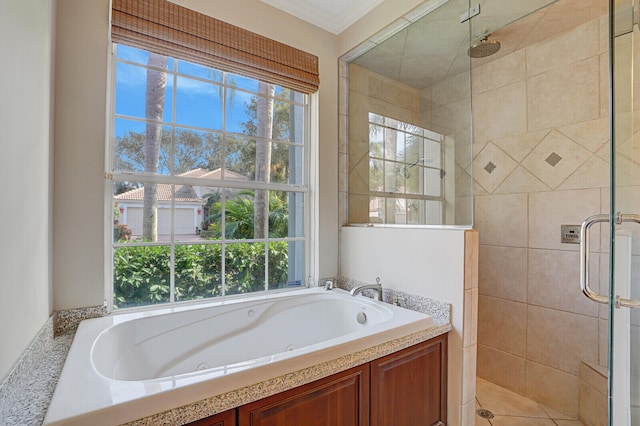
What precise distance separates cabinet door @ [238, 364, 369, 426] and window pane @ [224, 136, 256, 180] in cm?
145

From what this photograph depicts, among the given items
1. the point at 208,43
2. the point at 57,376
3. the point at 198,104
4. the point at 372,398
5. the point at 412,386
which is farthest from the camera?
the point at 198,104

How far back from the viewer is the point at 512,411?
6.64 feet

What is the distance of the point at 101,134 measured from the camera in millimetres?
1622

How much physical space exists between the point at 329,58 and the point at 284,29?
1.44 ft

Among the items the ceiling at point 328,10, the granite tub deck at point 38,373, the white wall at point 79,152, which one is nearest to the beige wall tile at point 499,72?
the ceiling at point 328,10

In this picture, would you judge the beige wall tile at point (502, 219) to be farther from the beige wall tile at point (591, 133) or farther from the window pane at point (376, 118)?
the window pane at point (376, 118)

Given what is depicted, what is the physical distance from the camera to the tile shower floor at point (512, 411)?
1903mm

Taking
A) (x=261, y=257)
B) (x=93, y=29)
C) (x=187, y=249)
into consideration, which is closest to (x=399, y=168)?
(x=261, y=257)

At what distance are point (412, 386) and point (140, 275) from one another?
5.39 ft

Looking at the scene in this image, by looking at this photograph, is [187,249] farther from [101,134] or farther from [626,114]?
[626,114]

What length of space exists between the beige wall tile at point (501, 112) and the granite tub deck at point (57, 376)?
170 centimetres

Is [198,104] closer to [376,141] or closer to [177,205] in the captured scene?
[177,205]

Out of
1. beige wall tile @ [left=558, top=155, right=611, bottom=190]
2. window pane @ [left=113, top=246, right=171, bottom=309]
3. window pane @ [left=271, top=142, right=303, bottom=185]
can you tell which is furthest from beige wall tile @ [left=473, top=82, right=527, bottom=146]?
window pane @ [left=113, top=246, right=171, bottom=309]

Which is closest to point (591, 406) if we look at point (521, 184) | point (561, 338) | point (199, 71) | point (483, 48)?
point (561, 338)
